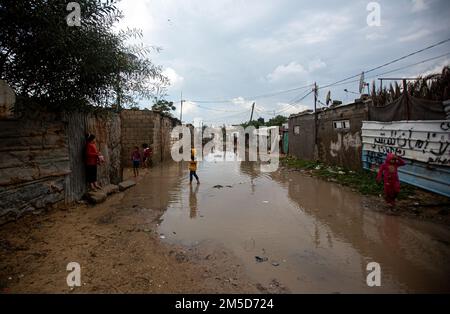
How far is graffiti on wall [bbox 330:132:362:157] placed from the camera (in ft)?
38.8

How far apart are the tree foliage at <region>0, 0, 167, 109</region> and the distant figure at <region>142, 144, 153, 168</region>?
7.45 m

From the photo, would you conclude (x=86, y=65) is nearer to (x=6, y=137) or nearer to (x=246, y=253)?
(x=6, y=137)

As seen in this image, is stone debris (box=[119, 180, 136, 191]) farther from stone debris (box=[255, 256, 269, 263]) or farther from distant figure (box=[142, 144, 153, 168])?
stone debris (box=[255, 256, 269, 263])

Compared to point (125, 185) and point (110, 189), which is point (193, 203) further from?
point (125, 185)

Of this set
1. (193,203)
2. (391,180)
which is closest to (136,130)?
(193,203)

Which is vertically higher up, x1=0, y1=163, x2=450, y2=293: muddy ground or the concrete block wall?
the concrete block wall

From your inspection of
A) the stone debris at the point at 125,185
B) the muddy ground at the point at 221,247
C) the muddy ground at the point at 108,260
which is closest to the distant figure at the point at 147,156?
the stone debris at the point at 125,185

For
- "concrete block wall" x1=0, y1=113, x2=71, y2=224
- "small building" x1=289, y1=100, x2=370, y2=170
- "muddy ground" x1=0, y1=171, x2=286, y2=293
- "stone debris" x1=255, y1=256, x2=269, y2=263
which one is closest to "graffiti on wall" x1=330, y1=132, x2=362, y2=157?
"small building" x1=289, y1=100, x2=370, y2=170

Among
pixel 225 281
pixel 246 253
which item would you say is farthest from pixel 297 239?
pixel 225 281

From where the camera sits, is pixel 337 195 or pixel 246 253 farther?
pixel 337 195
